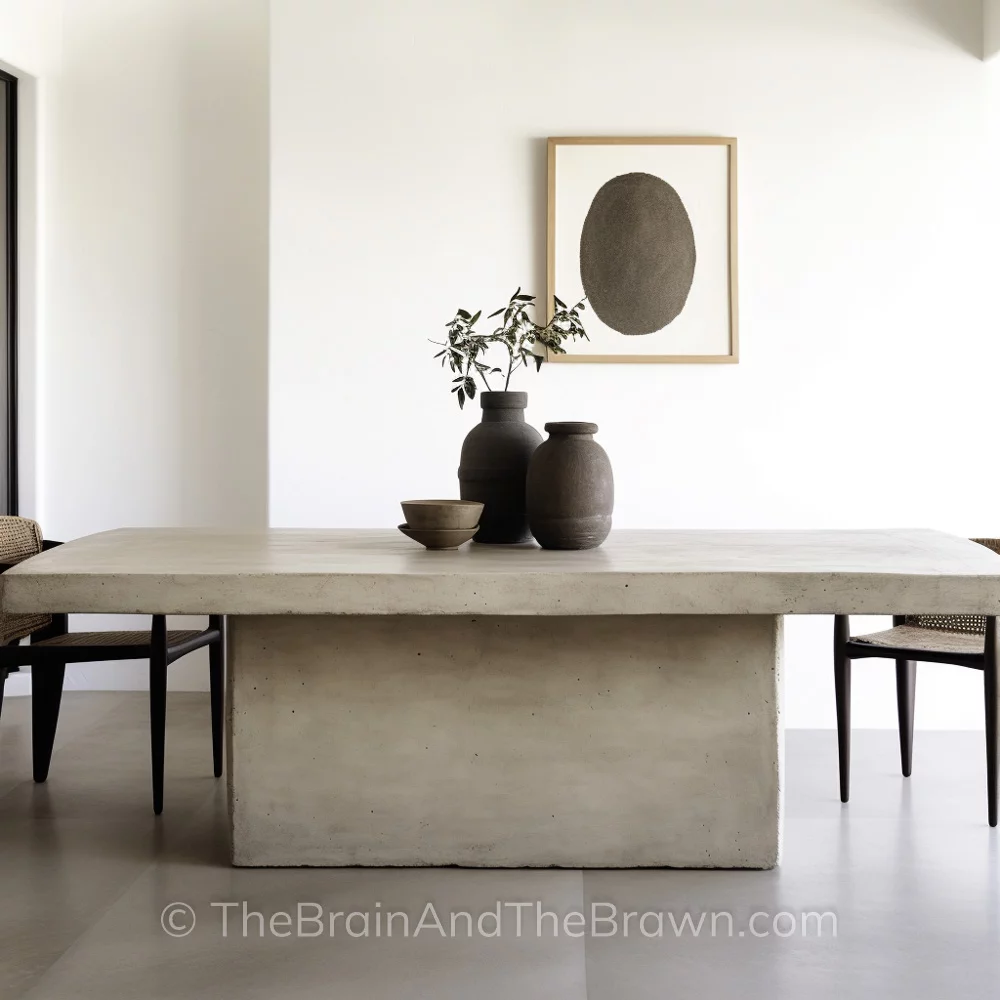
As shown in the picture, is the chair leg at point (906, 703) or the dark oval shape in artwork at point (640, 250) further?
the dark oval shape in artwork at point (640, 250)

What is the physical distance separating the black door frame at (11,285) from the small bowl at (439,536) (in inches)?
102

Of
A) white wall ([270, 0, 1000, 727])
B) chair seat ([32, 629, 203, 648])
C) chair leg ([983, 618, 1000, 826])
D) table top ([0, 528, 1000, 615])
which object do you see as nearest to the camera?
table top ([0, 528, 1000, 615])

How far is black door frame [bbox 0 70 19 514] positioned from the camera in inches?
175

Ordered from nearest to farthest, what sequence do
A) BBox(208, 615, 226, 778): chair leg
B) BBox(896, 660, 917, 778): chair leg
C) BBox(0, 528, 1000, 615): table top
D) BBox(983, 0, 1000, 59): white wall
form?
BBox(0, 528, 1000, 615): table top
BBox(896, 660, 917, 778): chair leg
BBox(208, 615, 226, 778): chair leg
BBox(983, 0, 1000, 59): white wall

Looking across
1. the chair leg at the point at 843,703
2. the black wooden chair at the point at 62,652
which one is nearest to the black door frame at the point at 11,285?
the black wooden chair at the point at 62,652

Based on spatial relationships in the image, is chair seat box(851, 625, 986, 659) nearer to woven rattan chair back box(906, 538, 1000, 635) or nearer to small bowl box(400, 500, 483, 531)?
woven rattan chair back box(906, 538, 1000, 635)

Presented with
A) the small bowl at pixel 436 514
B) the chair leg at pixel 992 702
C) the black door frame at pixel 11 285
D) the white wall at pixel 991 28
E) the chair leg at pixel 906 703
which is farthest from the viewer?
the black door frame at pixel 11 285

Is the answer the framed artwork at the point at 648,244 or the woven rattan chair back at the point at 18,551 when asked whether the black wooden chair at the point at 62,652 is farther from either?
the framed artwork at the point at 648,244

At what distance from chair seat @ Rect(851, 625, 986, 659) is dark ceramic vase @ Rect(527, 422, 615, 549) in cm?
103

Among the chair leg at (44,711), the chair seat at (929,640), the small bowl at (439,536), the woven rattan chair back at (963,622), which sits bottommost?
the chair leg at (44,711)

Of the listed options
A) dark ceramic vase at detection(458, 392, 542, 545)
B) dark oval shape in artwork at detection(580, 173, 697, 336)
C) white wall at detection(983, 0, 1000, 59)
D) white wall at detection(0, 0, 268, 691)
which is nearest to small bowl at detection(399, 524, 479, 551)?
dark ceramic vase at detection(458, 392, 542, 545)

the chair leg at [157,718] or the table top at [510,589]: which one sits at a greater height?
the table top at [510,589]

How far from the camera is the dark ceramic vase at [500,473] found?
2.74 meters

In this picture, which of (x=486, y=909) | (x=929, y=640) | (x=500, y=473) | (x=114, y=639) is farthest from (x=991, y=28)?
(x=114, y=639)
